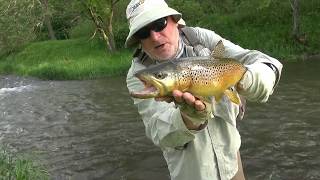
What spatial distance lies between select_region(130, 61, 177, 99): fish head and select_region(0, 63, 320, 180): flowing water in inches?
290

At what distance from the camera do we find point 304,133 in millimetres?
12320

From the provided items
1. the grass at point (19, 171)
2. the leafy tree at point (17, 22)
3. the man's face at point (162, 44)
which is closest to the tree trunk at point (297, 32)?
the grass at point (19, 171)

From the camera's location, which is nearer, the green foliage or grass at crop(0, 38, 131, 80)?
grass at crop(0, 38, 131, 80)

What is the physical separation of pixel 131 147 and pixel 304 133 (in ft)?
13.9

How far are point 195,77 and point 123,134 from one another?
1104cm

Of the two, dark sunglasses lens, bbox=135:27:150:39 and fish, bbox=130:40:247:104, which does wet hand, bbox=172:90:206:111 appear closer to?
fish, bbox=130:40:247:104

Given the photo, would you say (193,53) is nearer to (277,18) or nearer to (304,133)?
(304,133)

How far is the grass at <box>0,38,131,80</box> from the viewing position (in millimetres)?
Result: 27031

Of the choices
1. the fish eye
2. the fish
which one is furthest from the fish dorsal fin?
the fish eye

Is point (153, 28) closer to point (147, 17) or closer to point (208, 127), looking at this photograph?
point (147, 17)

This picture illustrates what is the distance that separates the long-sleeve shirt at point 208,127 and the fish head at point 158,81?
1.26 ft

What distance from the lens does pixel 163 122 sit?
11.0 ft

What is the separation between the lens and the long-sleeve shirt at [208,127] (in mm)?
3330

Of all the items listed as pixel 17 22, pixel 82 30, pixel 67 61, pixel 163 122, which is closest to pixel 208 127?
pixel 163 122
